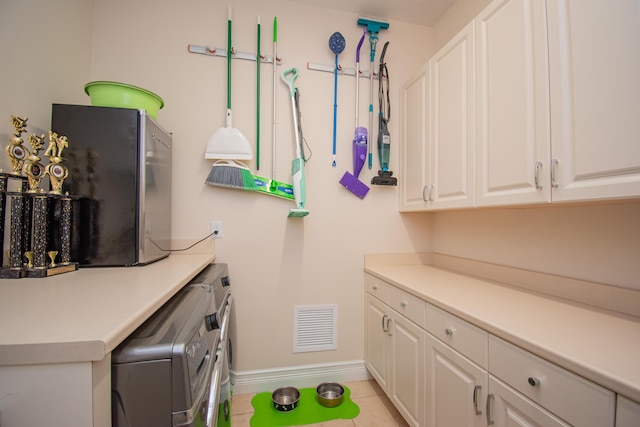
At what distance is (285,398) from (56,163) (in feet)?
5.60

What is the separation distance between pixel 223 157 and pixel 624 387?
1.82 meters

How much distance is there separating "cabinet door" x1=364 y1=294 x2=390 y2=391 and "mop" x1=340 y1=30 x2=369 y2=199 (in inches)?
29.6

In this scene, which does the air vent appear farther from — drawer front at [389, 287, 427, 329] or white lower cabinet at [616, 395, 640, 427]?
white lower cabinet at [616, 395, 640, 427]

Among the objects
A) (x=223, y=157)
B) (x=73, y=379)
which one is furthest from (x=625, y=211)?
(x=223, y=157)

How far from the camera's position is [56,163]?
105cm

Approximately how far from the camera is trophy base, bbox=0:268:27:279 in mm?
904

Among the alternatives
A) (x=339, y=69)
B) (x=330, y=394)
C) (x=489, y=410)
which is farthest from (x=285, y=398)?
(x=339, y=69)

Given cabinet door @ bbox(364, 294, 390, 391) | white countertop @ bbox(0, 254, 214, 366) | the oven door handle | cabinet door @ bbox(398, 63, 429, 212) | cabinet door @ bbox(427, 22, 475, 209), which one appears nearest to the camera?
white countertop @ bbox(0, 254, 214, 366)

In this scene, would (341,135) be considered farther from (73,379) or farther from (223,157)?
(73,379)

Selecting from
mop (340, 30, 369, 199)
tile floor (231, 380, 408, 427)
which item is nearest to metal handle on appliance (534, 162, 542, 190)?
mop (340, 30, 369, 199)

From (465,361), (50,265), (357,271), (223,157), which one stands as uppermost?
(223,157)

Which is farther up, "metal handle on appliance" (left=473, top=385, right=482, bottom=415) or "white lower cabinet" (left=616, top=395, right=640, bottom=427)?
"white lower cabinet" (left=616, top=395, right=640, bottom=427)

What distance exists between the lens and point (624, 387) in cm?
56

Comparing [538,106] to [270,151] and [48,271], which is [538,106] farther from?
[48,271]
